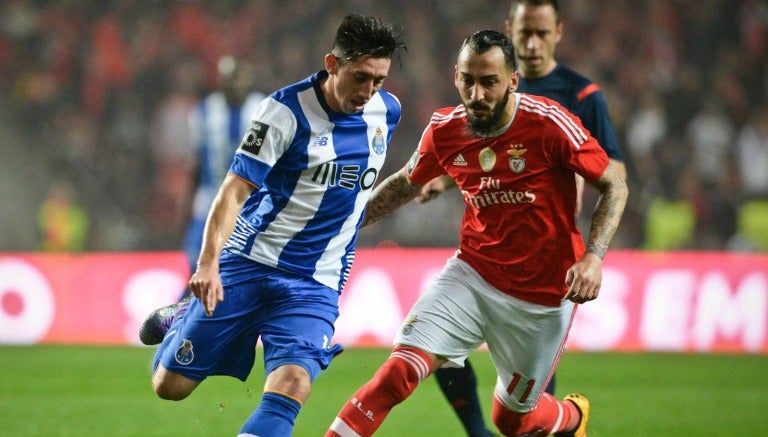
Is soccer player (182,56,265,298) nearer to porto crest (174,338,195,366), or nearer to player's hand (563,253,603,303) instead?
porto crest (174,338,195,366)

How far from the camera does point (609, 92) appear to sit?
16.1 m

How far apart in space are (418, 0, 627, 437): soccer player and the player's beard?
755mm

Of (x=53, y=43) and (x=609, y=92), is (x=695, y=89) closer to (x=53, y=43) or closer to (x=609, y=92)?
(x=609, y=92)

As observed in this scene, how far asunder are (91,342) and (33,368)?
73.2 inches

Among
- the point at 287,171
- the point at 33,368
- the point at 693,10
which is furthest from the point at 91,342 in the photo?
the point at 693,10

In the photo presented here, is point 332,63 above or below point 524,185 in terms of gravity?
above

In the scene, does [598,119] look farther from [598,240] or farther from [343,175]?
[343,175]

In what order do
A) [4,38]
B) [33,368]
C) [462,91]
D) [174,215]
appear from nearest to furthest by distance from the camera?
[462,91]
[33,368]
[174,215]
[4,38]

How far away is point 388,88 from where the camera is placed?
1611 centimetres

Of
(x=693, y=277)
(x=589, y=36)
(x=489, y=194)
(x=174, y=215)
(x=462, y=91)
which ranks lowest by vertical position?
(x=174, y=215)

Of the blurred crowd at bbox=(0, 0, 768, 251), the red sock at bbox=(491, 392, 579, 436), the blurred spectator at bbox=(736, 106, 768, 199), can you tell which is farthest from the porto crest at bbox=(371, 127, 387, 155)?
the blurred spectator at bbox=(736, 106, 768, 199)

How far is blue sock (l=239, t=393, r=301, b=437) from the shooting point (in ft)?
15.3

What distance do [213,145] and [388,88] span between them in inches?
292

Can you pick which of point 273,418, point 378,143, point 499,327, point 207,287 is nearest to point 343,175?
point 378,143
